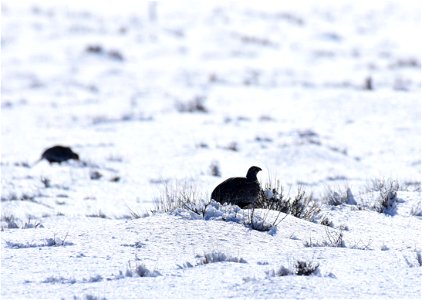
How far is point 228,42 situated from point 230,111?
12167 mm

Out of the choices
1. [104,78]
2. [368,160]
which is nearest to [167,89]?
[104,78]

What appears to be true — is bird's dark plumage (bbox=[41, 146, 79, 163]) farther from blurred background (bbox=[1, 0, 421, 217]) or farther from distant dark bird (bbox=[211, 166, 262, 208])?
distant dark bird (bbox=[211, 166, 262, 208])

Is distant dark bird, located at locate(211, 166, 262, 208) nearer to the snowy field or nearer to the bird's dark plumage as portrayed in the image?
the snowy field

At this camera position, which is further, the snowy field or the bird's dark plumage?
the bird's dark plumage

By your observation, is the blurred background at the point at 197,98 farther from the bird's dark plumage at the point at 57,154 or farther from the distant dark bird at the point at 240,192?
→ the distant dark bird at the point at 240,192

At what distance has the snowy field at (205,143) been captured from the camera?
5.50 metres

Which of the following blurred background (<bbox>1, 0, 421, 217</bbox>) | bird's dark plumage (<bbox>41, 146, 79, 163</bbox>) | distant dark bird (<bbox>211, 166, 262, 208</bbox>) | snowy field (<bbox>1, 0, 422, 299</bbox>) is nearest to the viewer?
snowy field (<bbox>1, 0, 422, 299</bbox>)

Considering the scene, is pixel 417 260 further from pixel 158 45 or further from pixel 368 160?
pixel 158 45

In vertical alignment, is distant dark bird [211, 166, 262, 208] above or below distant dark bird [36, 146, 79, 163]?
above

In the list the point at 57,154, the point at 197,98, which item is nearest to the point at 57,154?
the point at 57,154

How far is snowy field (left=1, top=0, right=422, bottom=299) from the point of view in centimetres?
550

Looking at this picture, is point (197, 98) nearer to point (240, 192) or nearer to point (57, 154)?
point (57, 154)

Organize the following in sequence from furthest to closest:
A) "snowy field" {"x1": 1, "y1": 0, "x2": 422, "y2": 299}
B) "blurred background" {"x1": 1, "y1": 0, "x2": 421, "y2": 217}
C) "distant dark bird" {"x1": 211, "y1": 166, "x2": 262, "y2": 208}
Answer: "blurred background" {"x1": 1, "y1": 0, "x2": 421, "y2": 217}, "distant dark bird" {"x1": 211, "y1": 166, "x2": 262, "y2": 208}, "snowy field" {"x1": 1, "y1": 0, "x2": 422, "y2": 299}

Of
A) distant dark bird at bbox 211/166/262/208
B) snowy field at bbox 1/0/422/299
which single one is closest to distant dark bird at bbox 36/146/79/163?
snowy field at bbox 1/0/422/299
